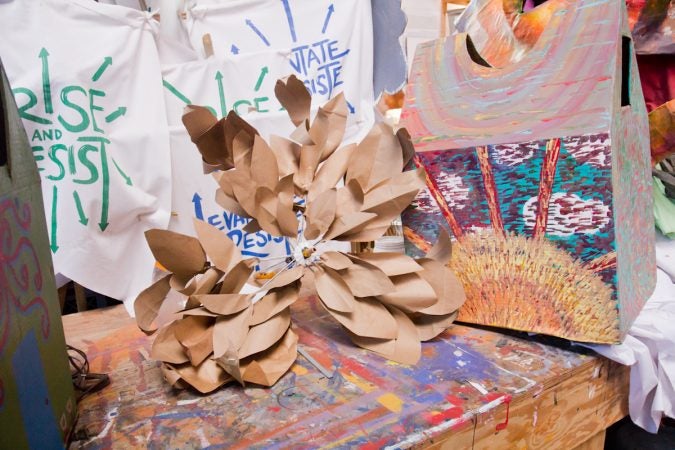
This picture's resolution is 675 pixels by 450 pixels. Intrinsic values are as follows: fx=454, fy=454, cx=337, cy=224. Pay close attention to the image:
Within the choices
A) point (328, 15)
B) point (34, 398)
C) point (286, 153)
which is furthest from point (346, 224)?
point (328, 15)

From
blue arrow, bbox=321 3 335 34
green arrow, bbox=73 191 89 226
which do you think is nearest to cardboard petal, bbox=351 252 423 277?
green arrow, bbox=73 191 89 226

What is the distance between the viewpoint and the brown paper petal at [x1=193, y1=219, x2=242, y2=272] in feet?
1.69

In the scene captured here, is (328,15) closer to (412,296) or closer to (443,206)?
(443,206)

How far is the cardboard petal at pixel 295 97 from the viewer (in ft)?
1.93

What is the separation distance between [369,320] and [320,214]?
14 cm

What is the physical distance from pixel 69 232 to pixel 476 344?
973 mm

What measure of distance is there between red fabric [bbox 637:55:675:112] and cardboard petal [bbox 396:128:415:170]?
25.5 inches

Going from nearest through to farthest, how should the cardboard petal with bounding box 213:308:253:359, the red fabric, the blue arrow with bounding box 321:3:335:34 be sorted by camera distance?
the cardboard petal with bounding box 213:308:253:359 → the red fabric → the blue arrow with bounding box 321:3:335:34

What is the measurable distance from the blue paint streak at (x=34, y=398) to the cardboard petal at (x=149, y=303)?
0.13 metres

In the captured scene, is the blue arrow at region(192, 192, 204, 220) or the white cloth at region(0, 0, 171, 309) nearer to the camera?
the white cloth at region(0, 0, 171, 309)

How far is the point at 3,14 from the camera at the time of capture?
1012 mm

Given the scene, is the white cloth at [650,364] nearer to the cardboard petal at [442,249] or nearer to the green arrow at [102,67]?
the cardboard petal at [442,249]

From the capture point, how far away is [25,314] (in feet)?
1.17

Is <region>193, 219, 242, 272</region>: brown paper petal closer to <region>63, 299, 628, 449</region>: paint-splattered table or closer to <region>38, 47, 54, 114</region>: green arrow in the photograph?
<region>63, 299, 628, 449</region>: paint-splattered table
